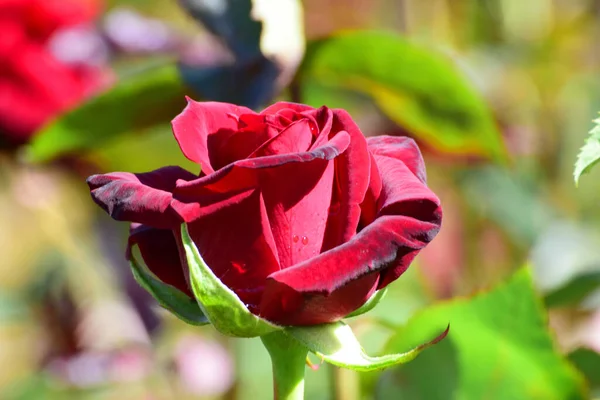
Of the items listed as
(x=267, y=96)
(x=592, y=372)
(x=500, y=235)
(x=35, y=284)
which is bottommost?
(x=35, y=284)

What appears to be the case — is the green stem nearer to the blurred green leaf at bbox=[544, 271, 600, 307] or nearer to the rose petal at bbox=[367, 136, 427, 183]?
the rose petal at bbox=[367, 136, 427, 183]

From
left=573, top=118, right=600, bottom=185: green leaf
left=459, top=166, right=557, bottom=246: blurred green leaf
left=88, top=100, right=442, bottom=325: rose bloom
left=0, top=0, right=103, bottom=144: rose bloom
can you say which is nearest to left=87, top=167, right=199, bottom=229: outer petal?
left=88, top=100, right=442, bottom=325: rose bloom

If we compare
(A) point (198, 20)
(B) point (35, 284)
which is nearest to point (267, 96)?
(A) point (198, 20)

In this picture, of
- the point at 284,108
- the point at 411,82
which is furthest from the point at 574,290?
the point at 284,108

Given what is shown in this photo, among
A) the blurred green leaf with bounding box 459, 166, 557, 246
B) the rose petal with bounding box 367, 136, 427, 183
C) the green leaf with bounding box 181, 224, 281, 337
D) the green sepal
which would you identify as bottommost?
the blurred green leaf with bounding box 459, 166, 557, 246

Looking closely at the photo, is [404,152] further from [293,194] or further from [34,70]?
[34,70]

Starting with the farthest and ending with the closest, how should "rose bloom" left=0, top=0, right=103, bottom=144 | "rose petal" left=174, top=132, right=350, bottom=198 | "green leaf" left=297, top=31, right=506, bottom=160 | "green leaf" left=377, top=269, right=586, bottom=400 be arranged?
"rose bloom" left=0, top=0, right=103, bottom=144
"green leaf" left=297, top=31, right=506, bottom=160
"green leaf" left=377, top=269, right=586, bottom=400
"rose petal" left=174, top=132, right=350, bottom=198

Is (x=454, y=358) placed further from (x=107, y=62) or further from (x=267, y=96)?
(x=107, y=62)
